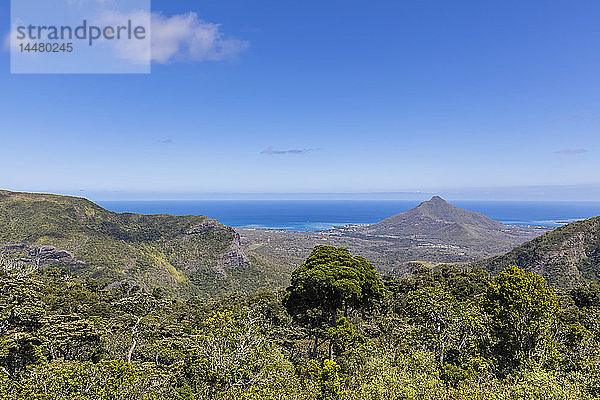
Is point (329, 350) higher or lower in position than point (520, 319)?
lower

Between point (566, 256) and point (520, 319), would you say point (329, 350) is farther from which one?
point (566, 256)

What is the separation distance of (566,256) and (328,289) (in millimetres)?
96623

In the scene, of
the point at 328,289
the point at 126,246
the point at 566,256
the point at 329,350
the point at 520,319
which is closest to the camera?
the point at 520,319

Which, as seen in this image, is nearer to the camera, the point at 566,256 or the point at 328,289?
the point at 328,289

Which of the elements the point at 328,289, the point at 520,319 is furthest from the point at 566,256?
the point at 328,289

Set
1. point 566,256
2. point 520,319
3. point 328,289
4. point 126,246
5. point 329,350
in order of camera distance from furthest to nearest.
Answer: point 126,246
point 566,256
point 328,289
point 329,350
point 520,319

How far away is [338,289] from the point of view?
27047 mm

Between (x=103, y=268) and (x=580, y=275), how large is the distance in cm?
12912

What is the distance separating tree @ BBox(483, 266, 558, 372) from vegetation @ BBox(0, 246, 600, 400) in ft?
0.24

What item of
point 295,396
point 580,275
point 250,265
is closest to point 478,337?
point 295,396

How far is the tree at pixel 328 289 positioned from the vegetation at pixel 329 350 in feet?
0.48

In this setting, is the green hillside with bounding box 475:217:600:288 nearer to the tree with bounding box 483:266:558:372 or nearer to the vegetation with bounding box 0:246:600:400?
the vegetation with bounding box 0:246:600:400

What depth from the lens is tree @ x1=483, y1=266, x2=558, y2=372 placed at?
20250mm

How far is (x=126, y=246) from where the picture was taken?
3885 inches
